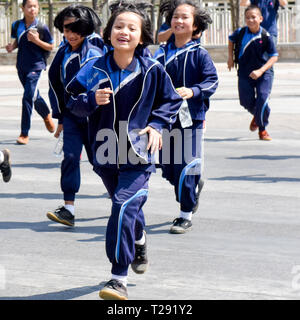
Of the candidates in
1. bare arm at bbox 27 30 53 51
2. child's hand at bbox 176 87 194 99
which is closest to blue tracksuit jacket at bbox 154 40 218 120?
child's hand at bbox 176 87 194 99

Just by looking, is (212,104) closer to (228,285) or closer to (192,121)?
(192,121)

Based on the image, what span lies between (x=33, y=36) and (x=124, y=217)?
23.4 ft

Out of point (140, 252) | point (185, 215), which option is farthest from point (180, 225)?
point (140, 252)

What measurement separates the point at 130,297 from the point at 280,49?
2306 centimetres

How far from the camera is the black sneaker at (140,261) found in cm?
615

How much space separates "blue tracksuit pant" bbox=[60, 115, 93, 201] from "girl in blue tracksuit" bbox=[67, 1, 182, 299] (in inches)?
79.4

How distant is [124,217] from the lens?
5727 mm

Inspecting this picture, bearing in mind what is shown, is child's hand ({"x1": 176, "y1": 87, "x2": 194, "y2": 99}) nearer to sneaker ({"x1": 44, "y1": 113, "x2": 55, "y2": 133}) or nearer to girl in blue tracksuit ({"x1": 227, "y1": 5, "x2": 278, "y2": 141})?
girl in blue tracksuit ({"x1": 227, "y1": 5, "x2": 278, "y2": 141})

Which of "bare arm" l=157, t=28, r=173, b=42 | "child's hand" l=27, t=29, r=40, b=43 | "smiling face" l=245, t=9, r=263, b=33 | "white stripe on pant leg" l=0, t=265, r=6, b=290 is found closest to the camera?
"white stripe on pant leg" l=0, t=265, r=6, b=290

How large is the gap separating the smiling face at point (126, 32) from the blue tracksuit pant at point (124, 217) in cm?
74

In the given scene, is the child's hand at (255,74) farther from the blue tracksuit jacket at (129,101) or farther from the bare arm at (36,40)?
the blue tracksuit jacket at (129,101)

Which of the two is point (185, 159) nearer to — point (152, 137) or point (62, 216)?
point (62, 216)

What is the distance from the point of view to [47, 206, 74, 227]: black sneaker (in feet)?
25.7

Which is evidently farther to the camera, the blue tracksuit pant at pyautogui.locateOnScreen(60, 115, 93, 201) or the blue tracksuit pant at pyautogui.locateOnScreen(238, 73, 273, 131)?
the blue tracksuit pant at pyautogui.locateOnScreen(238, 73, 273, 131)
